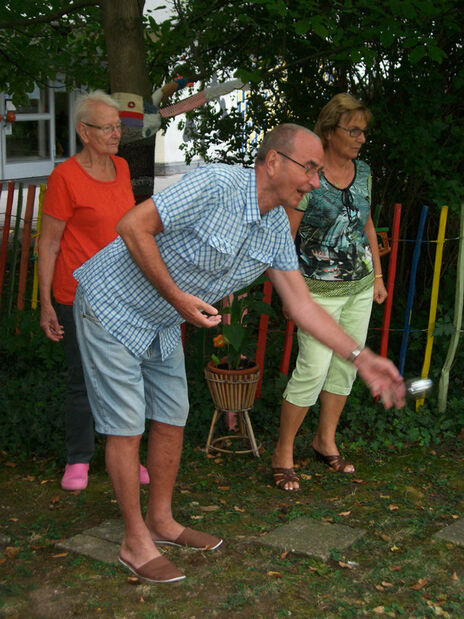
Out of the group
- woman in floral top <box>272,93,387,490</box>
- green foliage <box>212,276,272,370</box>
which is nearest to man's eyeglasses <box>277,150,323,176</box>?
woman in floral top <box>272,93,387,490</box>

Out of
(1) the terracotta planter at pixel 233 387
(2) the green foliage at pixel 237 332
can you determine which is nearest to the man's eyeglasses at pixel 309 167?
(2) the green foliage at pixel 237 332

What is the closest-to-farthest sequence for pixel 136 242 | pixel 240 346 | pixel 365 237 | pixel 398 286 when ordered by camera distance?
pixel 136 242, pixel 365 237, pixel 240 346, pixel 398 286

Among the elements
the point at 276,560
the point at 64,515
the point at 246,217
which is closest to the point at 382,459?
the point at 276,560

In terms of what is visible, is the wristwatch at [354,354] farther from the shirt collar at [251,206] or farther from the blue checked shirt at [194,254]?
the shirt collar at [251,206]

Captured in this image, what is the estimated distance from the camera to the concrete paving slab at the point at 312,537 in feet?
12.4

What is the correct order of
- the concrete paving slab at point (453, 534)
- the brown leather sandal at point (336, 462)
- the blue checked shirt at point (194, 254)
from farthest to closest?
the brown leather sandal at point (336, 462) → the concrete paving slab at point (453, 534) → the blue checked shirt at point (194, 254)

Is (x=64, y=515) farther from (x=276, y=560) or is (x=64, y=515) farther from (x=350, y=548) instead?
(x=350, y=548)

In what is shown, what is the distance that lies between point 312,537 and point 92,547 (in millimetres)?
1016

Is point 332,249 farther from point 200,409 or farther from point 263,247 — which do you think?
point 200,409

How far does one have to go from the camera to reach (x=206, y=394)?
5.66m

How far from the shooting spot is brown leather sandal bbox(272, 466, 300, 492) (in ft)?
14.9

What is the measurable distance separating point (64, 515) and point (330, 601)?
1539 millimetres

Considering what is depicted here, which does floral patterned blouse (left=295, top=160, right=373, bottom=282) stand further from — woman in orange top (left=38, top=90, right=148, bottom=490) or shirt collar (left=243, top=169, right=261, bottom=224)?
shirt collar (left=243, top=169, right=261, bottom=224)

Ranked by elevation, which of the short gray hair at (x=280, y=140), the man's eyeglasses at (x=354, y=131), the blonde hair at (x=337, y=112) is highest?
A: the blonde hair at (x=337, y=112)
